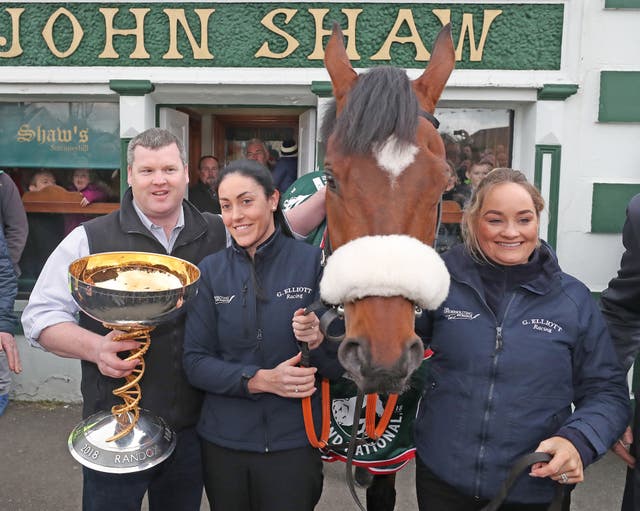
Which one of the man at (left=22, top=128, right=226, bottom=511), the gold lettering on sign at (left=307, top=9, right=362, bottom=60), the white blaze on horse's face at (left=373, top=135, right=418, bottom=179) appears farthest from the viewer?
the gold lettering on sign at (left=307, top=9, right=362, bottom=60)

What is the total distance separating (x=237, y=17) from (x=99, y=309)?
3281mm

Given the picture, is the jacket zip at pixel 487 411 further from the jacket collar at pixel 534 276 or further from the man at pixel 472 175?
the man at pixel 472 175

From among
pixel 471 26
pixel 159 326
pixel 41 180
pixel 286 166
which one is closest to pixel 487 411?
pixel 159 326

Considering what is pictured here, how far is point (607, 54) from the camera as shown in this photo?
4.07 metres

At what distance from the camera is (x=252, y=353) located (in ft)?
6.02

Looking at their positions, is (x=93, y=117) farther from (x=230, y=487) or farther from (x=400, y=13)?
(x=230, y=487)

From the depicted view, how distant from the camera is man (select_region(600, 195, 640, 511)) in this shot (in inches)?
70.6

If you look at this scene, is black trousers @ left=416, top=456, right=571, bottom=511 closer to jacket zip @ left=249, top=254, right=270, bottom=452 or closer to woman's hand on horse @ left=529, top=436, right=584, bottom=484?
woman's hand on horse @ left=529, top=436, right=584, bottom=484

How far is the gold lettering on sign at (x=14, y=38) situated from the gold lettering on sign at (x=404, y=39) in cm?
288

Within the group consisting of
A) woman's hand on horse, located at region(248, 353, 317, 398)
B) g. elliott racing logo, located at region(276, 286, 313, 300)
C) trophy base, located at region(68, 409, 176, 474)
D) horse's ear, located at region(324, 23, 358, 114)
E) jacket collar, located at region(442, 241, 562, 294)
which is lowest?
trophy base, located at region(68, 409, 176, 474)

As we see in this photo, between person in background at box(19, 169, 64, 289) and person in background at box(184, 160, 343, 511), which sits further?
person in background at box(19, 169, 64, 289)

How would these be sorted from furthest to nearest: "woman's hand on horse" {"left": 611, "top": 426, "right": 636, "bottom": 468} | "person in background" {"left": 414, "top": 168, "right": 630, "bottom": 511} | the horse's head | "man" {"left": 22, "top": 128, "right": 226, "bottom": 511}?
"man" {"left": 22, "top": 128, "right": 226, "bottom": 511} < "woman's hand on horse" {"left": 611, "top": 426, "right": 636, "bottom": 468} < "person in background" {"left": 414, "top": 168, "right": 630, "bottom": 511} < the horse's head

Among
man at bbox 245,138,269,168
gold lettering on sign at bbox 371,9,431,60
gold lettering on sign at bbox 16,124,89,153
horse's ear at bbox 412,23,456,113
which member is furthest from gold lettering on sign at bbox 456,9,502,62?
gold lettering on sign at bbox 16,124,89,153

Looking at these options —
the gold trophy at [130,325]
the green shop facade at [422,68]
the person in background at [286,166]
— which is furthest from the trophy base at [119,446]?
the person in background at [286,166]
